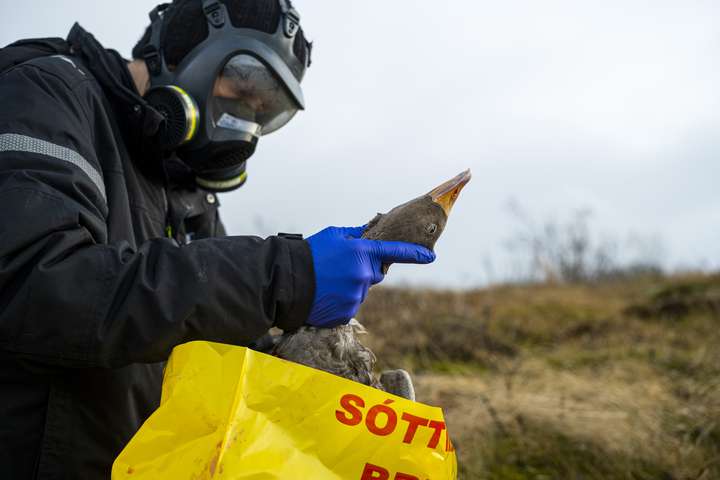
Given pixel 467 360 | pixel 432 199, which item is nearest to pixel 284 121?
pixel 432 199

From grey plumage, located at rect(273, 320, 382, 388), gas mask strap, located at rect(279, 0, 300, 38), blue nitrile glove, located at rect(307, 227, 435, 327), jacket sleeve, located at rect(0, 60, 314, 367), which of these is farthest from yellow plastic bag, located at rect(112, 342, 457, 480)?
gas mask strap, located at rect(279, 0, 300, 38)

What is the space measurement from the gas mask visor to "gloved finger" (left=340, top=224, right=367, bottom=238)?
77 centimetres

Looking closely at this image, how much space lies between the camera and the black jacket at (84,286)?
58.9 inches

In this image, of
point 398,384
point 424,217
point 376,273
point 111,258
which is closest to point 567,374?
point 398,384

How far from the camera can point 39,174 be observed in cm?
159

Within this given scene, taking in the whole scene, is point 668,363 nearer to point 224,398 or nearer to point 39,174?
point 224,398

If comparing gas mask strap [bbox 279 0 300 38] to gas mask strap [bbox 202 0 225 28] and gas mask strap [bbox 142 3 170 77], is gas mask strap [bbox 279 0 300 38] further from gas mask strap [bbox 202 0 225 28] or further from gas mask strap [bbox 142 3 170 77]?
gas mask strap [bbox 142 3 170 77]

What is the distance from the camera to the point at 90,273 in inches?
60.0

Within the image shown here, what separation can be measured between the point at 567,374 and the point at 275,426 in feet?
14.8

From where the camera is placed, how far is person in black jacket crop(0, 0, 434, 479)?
4.95ft

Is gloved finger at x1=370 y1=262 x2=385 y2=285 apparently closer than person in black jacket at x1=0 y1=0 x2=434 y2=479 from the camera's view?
No

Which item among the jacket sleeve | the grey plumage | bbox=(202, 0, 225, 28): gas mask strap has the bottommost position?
the grey plumage

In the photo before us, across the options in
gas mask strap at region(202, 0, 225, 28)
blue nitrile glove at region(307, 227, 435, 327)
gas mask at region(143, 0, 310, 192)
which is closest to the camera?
blue nitrile glove at region(307, 227, 435, 327)

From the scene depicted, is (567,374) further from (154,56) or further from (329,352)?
(154,56)
